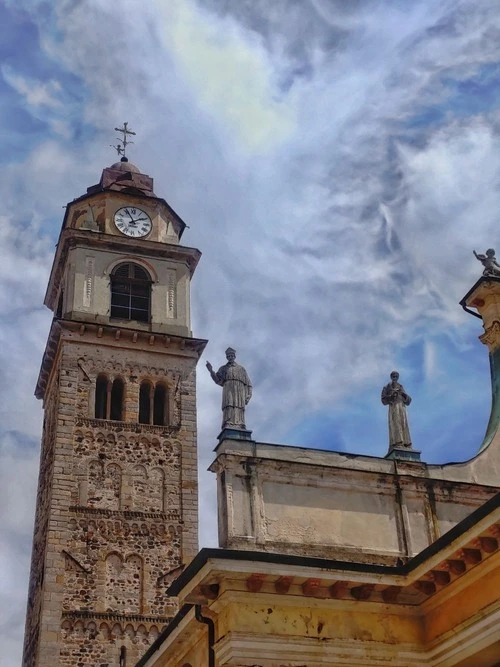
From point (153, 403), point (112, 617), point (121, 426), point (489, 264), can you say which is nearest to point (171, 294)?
point (153, 403)

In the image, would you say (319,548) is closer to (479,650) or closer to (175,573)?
(479,650)

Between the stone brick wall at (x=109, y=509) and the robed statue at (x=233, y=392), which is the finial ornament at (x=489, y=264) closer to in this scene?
the robed statue at (x=233, y=392)

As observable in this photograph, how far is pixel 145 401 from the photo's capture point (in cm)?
3800

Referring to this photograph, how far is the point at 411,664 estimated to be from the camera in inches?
619

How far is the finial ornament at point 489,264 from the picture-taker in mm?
21188

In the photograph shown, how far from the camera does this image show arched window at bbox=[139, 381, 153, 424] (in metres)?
37.6

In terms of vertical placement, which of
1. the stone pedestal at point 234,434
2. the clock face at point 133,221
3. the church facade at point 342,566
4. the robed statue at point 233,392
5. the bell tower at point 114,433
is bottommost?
the church facade at point 342,566

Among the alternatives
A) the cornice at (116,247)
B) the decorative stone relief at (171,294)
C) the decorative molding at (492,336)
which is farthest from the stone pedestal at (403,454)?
the cornice at (116,247)

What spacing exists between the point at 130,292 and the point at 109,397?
201 inches

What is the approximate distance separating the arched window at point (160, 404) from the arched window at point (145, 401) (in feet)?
0.93

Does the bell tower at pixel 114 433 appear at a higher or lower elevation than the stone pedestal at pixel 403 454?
higher

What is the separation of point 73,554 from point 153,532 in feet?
9.79

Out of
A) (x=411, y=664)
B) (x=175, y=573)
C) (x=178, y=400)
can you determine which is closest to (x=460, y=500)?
(x=411, y=664)

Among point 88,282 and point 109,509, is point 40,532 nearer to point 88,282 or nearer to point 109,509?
point 109,509
